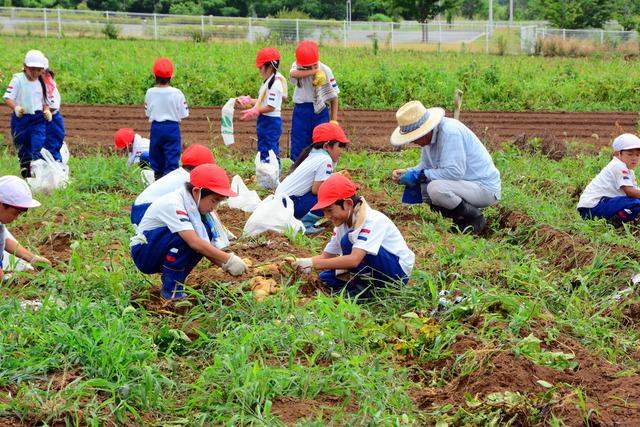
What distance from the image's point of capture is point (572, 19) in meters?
41.7

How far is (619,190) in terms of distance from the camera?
25.6 feet

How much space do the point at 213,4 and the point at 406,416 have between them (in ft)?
169

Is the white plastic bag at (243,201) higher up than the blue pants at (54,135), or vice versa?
the blue pants at (54,135)

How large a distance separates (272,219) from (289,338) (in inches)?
102

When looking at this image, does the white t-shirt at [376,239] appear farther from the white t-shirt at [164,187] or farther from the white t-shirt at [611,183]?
the white t-shirt at [611,183]

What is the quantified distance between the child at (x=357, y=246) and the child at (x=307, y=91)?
375 cm

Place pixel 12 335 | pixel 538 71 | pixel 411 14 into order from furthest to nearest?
pixel 411 14, pixel 538 71, pixel 12 335

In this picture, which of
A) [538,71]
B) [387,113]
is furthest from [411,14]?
[387,113]

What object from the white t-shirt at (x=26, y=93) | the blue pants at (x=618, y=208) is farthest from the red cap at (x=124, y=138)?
the blue pants at (x=618, y=208)

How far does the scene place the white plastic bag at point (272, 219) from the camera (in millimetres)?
7277

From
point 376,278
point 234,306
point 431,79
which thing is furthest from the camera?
point 431,79

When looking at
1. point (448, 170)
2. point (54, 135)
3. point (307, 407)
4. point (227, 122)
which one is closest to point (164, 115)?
point (227, 122)

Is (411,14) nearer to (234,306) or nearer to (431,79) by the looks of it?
(431,79)

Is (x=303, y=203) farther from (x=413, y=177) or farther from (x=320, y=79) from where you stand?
(x=320, y=79)
